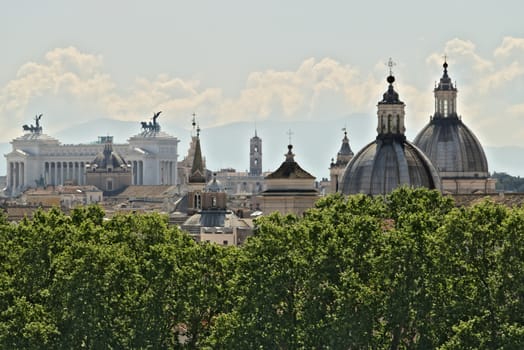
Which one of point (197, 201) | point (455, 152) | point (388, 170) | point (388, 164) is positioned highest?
point (455, 152)

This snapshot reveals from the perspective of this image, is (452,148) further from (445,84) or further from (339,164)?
(339,164)

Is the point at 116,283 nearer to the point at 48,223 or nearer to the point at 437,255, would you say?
the point at 48,223

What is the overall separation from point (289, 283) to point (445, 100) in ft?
229

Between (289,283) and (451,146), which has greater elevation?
(451,146)

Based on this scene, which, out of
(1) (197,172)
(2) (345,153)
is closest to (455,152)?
(1) (197,172)

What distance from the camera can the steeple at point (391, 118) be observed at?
102 m

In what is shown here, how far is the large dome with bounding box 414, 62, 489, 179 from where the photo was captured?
131 m

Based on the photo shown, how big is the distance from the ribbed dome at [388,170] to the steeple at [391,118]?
50cm

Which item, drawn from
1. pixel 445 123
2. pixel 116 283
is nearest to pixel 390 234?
pixel 116 283

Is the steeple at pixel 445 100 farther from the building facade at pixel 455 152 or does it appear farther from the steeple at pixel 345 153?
the steeple at pixel 345 153

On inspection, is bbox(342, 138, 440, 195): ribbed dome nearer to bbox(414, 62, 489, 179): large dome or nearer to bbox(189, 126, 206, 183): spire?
bbox(414, 62, 489, 179): large dome

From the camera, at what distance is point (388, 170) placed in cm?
9962

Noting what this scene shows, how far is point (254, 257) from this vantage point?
67.8 metres

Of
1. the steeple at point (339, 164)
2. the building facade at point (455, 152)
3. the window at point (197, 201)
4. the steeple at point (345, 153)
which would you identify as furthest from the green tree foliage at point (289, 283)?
the steeple at point (345, 153)
